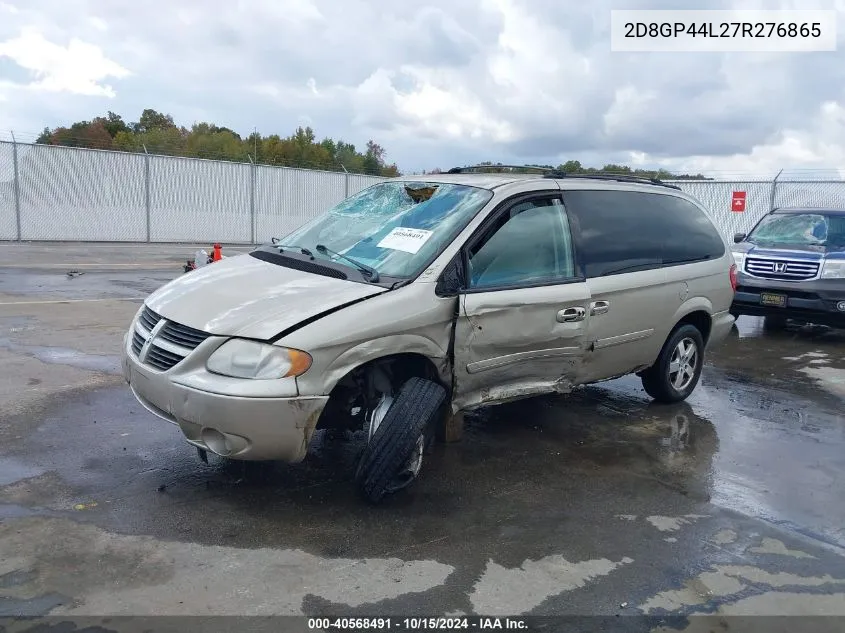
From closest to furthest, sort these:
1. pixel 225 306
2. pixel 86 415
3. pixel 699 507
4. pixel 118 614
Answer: pixel 118 614, pixel 225 306, pixel 699 507, pixel 86 415

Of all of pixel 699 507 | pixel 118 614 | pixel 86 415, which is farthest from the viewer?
pixel 86 415

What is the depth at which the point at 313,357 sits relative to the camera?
360 centimetres

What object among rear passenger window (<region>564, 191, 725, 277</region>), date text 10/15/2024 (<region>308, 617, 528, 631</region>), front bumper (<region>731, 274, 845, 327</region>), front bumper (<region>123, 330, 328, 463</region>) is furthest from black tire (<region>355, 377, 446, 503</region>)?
front bumper (<region>731, 274, 845, 327</region>)

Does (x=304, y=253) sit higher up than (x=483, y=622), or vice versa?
(x=304, y=253)

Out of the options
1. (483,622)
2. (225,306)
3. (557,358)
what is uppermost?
(225,306)

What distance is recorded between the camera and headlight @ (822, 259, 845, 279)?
903 centimetres

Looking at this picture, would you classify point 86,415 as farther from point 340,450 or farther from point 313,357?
point 313,357

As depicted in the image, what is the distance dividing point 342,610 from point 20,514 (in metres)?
1.89

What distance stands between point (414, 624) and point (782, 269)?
8410 millimetres

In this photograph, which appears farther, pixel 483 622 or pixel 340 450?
pixel 340 450

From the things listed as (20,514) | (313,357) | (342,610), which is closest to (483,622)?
(342,610)

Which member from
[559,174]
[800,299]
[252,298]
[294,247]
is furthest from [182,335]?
[800,299]

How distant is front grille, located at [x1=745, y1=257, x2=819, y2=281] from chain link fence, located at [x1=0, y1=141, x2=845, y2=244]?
37.3ft

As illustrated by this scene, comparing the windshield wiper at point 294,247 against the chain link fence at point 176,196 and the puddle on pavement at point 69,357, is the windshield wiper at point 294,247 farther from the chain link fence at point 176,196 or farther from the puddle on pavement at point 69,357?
the chain link fence at point 176,196
